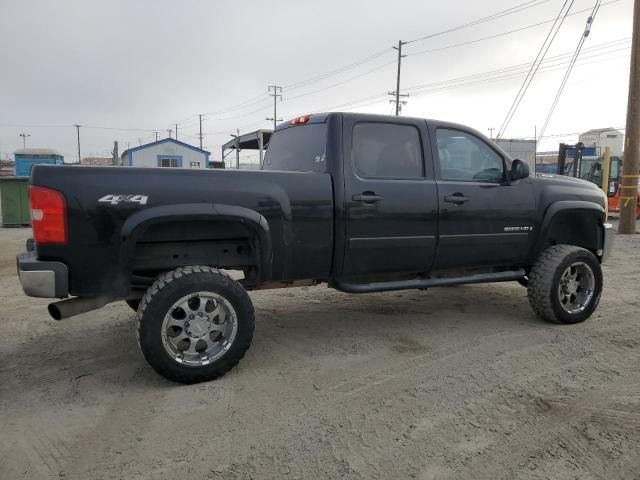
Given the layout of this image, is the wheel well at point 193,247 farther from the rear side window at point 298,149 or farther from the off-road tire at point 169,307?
the rear side window at point 298,149

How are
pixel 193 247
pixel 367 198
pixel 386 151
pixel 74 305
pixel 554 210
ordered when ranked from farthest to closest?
pixel 554 210 → pixel 386 151 → pixel 367 198 → pixel 193 247 → pixel 74 305

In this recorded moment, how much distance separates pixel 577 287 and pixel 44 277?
4.88m

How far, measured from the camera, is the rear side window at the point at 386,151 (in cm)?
434

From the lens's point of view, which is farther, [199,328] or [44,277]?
→ [199,328]

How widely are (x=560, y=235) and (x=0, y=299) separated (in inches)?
258

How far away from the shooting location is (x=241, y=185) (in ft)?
12.3

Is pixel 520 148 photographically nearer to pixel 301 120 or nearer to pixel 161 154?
pixel 161 154

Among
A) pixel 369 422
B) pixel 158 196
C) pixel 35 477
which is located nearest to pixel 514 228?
pixel 369 422

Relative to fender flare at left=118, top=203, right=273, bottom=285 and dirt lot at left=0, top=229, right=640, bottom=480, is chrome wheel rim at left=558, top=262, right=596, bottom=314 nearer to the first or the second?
dirt lot at left=0, top=229, right=640, bottom=480

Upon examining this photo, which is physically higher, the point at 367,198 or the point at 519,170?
the point at 519,170

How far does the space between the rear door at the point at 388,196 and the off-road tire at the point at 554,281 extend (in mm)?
1267

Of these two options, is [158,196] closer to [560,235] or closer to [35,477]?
[35,477]

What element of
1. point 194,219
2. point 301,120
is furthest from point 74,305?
point 301,120

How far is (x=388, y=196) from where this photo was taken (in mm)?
4305
